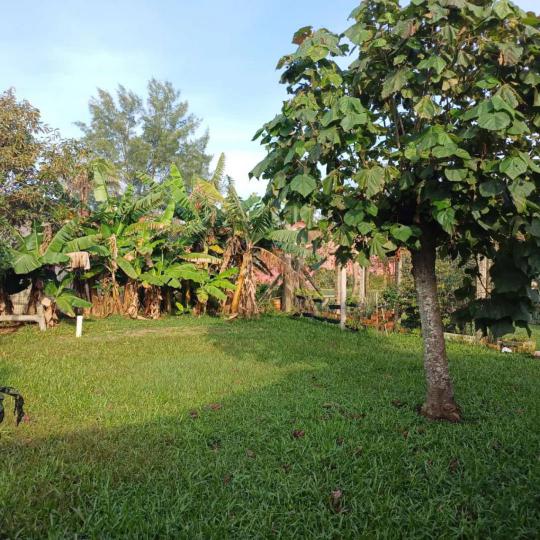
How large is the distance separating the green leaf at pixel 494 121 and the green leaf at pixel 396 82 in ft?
3.05

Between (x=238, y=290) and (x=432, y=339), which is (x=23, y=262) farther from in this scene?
(x=432, y=339)

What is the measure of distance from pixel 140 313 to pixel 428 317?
42.9ft

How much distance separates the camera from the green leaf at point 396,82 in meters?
4.02

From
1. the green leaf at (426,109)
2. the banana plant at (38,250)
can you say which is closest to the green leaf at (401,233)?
the green leaf at (426,109)

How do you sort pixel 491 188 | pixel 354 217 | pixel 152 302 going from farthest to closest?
pixel 152 302 < pixel 354 217 < pixel 491 188

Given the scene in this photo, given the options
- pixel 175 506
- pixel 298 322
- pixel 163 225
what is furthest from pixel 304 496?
pixel 163 225

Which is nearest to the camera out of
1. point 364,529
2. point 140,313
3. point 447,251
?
point 364,529

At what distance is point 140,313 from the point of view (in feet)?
53.9

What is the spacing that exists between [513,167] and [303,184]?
170cm

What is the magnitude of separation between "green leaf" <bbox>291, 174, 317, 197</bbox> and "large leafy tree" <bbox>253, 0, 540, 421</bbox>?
0.01 m

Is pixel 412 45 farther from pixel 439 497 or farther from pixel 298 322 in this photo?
pixel 298 322

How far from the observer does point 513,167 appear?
3.34m

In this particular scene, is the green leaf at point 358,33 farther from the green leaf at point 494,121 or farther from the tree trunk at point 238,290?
the tree trunk at point 238,290

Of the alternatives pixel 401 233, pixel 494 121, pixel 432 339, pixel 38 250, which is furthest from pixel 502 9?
pixel 38 250
